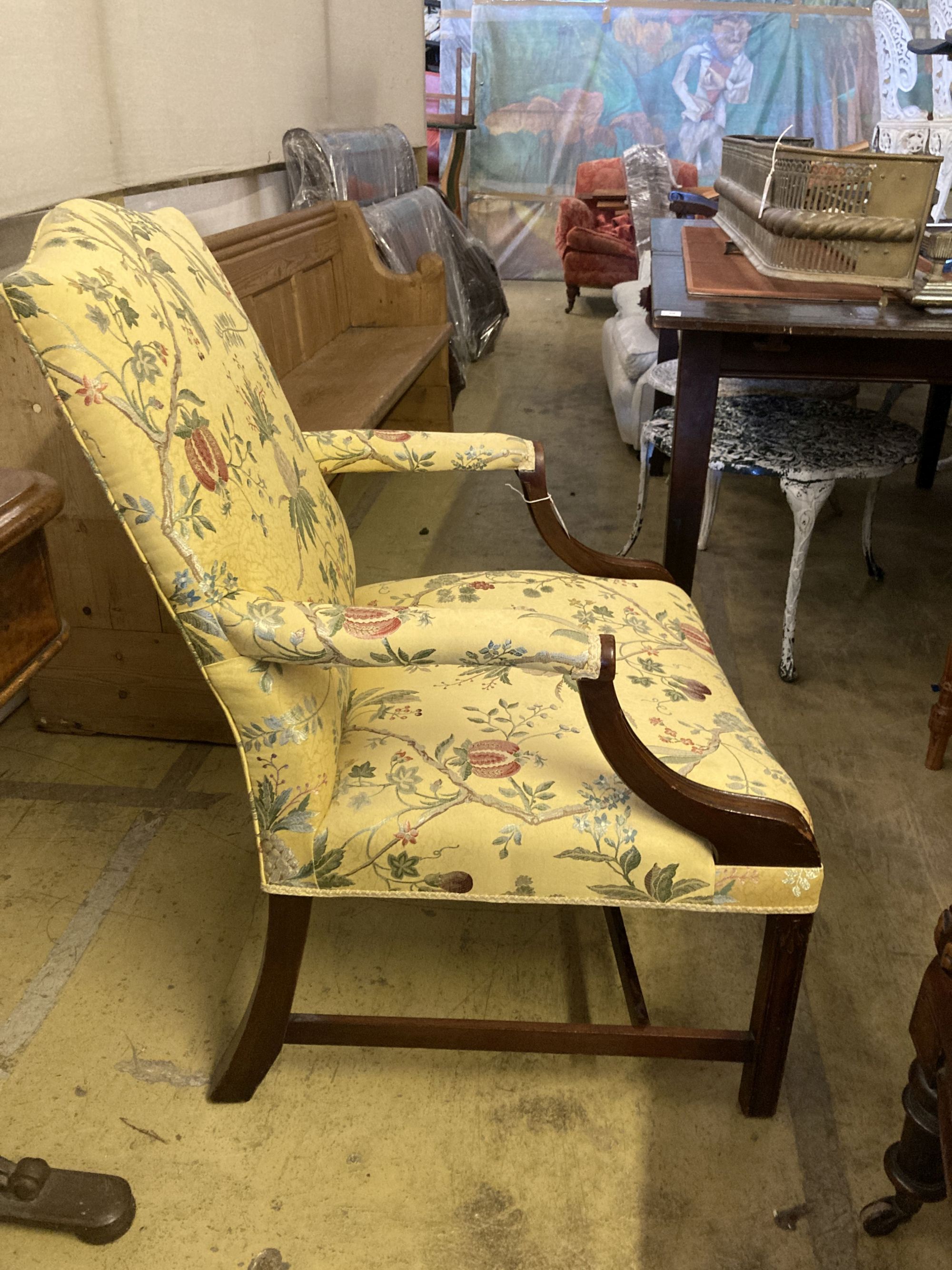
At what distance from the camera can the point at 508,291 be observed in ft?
22.4

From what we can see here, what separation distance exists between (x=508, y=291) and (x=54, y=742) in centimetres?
561

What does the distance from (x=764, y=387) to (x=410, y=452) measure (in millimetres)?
1551

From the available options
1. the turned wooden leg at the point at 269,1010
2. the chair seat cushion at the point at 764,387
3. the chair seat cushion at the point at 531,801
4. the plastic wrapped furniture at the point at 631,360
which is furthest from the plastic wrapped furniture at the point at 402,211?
the turned wooden leg at the point at 269,1010

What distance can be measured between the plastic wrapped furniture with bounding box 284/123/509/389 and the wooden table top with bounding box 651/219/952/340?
173 centimetres

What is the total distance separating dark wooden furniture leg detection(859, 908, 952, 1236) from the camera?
0.87 meters

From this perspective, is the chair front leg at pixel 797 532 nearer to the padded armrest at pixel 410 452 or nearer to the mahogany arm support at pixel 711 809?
the padded armrest at pixel 410 452

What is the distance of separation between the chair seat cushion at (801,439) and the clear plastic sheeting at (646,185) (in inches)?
94.6

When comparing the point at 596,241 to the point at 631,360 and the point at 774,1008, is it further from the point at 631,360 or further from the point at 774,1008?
the point at 774,1008

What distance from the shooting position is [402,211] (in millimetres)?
3893

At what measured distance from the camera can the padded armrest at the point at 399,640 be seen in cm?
94

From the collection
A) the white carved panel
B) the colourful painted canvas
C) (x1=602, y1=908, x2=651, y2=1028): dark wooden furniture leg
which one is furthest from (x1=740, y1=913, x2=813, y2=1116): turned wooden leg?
the colourful painted canvas

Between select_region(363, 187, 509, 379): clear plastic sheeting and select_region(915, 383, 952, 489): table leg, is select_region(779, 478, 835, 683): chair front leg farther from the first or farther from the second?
select_region(363, 187, 509, 379): clear plastic sheeting

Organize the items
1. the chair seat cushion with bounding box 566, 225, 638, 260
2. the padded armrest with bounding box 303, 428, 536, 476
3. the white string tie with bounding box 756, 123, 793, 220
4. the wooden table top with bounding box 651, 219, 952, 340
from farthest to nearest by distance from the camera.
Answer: the chair seat cushion with bounding box 566, 225, 638, 260 → the white string tie with bounding box 756, 123, 793, 220 → the wooden table top with bounding box 651, 219, 952, 340 → the padded armrest with bounding box 303, 428, 536, 476

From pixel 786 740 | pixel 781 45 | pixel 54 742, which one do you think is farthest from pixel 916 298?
pixel 781 45
